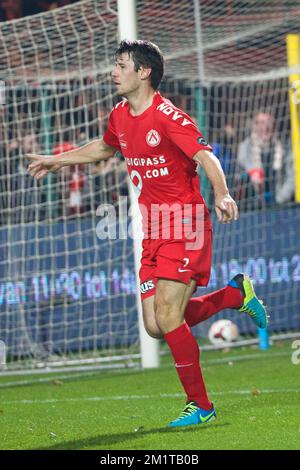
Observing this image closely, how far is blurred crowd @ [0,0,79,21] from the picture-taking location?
53.9 ft

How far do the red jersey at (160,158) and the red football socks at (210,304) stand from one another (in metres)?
0.58

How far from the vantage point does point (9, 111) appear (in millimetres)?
13227

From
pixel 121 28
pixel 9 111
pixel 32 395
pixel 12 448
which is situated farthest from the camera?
pixel 9 111

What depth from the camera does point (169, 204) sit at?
6.68 metres

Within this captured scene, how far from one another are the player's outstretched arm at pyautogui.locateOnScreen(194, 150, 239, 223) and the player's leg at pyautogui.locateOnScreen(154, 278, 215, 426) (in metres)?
0.63

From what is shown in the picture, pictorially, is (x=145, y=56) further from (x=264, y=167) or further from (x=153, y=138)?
(x=264, y=167)

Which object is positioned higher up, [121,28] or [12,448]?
Result: [121,28]

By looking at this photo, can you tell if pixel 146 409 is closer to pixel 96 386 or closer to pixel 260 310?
pixel 260 310

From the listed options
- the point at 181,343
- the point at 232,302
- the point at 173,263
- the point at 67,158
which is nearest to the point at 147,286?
the point at 173,263

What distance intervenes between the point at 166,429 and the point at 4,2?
37.1 feet

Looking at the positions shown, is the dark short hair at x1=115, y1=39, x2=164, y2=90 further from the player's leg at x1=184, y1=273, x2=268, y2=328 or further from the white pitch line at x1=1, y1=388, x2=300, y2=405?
the white pitch line at x1=1, y1=388, x2=300, y2=405

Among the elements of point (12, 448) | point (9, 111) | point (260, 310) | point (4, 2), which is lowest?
point (12, 448)

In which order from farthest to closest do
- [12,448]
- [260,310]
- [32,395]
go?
1. [32,395]
2. [260,310]
3. [12,448]
